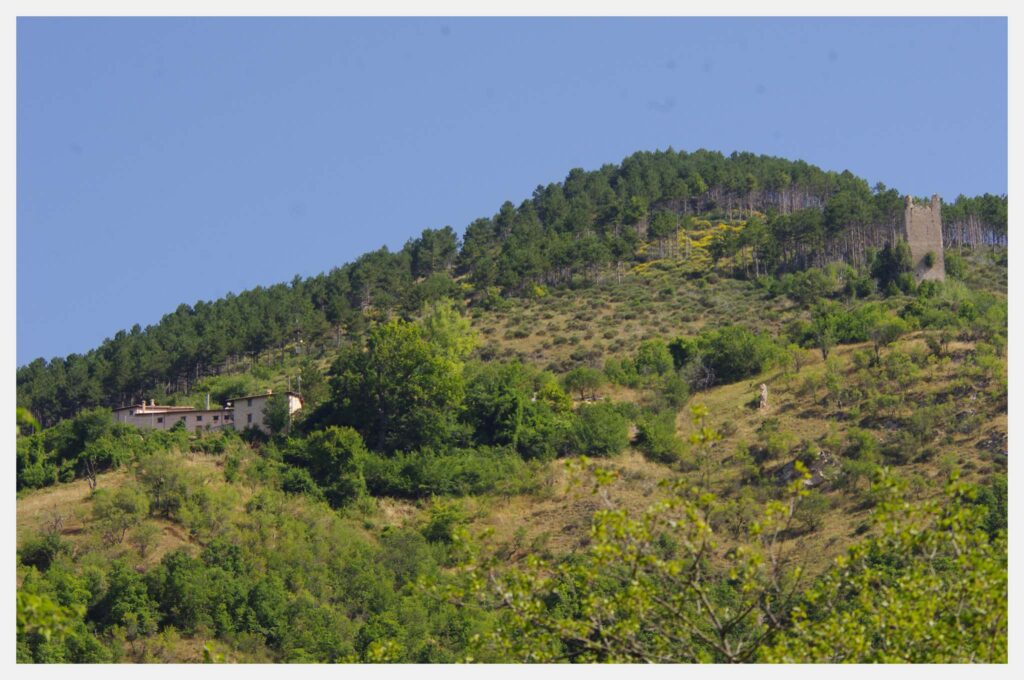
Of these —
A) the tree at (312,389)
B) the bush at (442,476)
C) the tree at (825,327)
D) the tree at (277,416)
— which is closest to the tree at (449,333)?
the tree at (312,389)

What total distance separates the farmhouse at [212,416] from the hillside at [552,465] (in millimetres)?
1530

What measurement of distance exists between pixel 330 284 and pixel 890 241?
112 feet

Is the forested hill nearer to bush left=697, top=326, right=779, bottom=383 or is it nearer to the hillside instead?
the hillside

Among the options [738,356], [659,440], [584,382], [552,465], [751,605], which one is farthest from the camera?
[738,356]

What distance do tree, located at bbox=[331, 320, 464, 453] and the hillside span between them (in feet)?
0.40

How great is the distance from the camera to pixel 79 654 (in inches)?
1534

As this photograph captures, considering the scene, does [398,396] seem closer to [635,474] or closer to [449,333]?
[635,474]

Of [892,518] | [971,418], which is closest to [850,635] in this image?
[892,518]

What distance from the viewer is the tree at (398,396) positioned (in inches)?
2240

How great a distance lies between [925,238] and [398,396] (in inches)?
1436

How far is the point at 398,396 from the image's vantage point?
5750cm

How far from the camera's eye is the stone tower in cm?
7862

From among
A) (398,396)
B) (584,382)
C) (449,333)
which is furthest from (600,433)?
(449,333)

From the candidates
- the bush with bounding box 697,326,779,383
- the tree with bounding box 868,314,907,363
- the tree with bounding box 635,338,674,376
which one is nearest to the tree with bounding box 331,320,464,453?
the tree with bounding box 635,338,674,376
